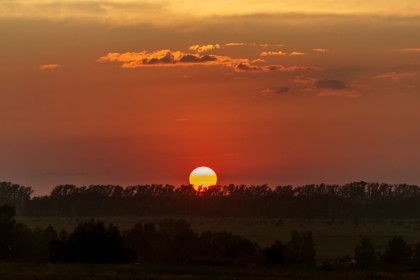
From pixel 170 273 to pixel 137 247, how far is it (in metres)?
67.6

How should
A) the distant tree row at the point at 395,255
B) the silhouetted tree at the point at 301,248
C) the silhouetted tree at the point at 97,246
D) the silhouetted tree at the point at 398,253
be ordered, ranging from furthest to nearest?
the silhouetted tree at the point at 301,248 → the silhouetted tree at the point at 398,253 → the distant tree row at the point at 395,255 → the silhouetted tree at the point at 97,246

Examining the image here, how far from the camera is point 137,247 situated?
403 ft

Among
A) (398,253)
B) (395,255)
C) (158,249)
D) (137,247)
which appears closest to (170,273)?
(137,247)

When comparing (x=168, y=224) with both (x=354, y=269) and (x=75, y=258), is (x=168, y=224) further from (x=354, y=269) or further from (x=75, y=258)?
(x=354, y=269)

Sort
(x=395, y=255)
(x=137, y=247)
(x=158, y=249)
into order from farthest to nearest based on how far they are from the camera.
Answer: (x=158, y=249) → (x=137, y=247) → (x=395, y=255)

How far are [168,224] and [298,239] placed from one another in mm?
42318

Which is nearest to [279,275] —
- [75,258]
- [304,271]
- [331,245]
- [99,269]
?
[304,271]

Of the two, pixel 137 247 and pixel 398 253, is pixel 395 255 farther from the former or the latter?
pixel 137 247

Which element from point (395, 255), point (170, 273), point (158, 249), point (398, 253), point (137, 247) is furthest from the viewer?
point (158, 249)

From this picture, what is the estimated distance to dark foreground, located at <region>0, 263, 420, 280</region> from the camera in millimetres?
53250

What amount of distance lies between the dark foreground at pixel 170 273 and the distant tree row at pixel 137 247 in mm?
5572

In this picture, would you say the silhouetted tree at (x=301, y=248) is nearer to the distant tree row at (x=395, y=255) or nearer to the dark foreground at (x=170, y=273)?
the distant tree row at (x=395, y=255)

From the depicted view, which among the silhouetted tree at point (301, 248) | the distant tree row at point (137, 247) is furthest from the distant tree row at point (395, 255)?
the distant tree row at point (137, 247)

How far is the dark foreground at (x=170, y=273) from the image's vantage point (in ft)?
175
